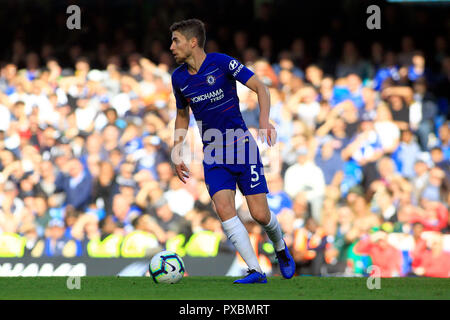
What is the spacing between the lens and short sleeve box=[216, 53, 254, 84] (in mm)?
6703

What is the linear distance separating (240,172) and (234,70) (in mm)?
874

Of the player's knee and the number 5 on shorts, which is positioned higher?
the number 5 on shorts

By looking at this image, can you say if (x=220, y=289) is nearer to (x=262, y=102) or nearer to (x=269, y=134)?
(x=269, y=134)

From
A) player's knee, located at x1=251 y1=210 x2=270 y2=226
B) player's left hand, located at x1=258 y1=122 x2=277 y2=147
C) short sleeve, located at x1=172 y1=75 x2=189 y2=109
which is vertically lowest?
player's knee, located at x1=251 y1=210 x2=270 y2=226

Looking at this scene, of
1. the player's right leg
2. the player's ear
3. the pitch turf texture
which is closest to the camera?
the pitch turf texture

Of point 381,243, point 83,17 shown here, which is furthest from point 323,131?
point 83,17

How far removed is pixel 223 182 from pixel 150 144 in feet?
19.9

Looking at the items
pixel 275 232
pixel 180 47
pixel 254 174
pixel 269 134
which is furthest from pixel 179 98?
pixel 275 232

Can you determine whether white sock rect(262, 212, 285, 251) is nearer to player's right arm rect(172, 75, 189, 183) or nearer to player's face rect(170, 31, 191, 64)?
player's right arm rect(172, 75, 189, 183)

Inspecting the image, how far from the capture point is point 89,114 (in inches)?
517

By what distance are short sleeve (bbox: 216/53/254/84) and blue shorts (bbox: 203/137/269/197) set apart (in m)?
0.54

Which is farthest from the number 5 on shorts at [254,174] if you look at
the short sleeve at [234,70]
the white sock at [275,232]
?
the short sleeve at [234,70]

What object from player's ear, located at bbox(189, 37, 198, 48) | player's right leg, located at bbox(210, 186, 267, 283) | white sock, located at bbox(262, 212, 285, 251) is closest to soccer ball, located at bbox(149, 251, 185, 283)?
player's right leg, located at bbox(210, 186, 267, 283)

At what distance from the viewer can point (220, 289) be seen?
21.0ft
